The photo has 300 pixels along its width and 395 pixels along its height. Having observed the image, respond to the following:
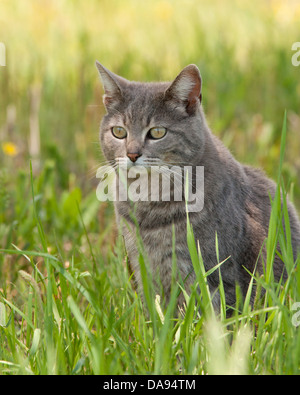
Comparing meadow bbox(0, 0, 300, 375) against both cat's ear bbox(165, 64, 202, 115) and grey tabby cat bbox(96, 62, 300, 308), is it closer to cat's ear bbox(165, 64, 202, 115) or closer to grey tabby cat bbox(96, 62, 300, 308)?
grey tabby cat bbox(96, 62, 300, 308)

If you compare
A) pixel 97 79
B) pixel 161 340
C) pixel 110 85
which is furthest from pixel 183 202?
pixel 97 79

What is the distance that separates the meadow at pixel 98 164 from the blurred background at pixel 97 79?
0.01 meters

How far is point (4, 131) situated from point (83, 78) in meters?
0.83

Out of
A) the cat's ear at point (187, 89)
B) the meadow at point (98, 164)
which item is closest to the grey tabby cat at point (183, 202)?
the cat's ear at point (187, 89)

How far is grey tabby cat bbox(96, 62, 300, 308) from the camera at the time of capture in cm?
243

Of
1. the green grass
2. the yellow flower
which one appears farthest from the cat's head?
the yellow flower

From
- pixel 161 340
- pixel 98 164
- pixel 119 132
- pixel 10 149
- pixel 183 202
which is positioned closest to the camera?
pixel 161 340

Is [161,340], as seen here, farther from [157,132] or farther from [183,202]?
[157,132]

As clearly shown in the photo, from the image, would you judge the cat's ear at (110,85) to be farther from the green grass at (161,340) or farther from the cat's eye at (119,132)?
the green grass at (161,340)

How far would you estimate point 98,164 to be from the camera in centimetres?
276

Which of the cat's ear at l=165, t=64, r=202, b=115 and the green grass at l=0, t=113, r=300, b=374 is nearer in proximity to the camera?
the green grass at l=0, t=113, r=300, b=374

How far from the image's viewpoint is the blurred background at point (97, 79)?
3.67 metres

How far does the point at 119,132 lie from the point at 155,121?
175 mm
